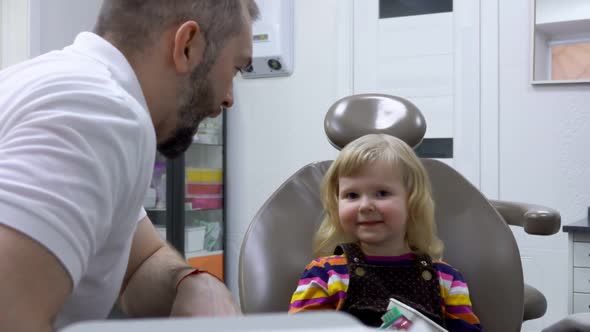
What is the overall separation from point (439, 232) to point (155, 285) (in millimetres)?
876

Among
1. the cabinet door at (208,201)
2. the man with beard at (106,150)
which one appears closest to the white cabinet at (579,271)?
the man with beard at (106,150)

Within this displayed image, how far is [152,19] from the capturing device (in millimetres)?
1019

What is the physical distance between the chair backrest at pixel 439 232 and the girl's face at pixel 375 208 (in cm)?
12

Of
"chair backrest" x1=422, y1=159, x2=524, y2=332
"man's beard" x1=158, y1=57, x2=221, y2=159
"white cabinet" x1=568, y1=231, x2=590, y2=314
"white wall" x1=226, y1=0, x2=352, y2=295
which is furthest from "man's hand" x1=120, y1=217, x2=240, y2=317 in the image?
"white wall" x1=226, y1=0, x2=352, y2=295

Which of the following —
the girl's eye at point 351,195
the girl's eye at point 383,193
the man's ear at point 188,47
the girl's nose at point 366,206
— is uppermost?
the man's ear at point 188,47

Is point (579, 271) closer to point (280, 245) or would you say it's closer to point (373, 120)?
point (373, 120)

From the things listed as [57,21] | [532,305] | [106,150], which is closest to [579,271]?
[532,305]

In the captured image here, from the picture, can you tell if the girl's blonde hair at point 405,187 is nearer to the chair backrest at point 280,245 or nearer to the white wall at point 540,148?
the chair backrest at point 280,245

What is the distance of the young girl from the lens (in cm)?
149

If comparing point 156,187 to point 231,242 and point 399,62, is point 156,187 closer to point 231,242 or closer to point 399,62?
point 231,242

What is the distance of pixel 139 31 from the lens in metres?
1.02

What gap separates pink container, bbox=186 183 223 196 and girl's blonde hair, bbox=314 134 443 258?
7.14 feet

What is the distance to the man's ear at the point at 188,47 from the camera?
3.35 ft

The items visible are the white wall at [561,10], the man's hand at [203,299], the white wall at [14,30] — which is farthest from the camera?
the white wall at [14,30]
